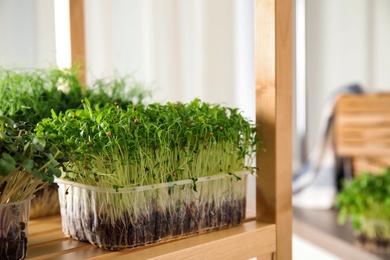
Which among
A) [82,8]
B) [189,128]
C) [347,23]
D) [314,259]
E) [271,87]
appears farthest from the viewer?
[347,23]

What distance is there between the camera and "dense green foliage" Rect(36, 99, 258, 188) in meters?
0.76

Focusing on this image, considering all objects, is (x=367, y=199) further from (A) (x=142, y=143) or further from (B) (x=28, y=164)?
(B) (x=28, y=164)

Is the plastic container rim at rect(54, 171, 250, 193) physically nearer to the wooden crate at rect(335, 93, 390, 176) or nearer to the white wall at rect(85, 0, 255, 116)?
the white wall at rect(85, 0, 255, 116)

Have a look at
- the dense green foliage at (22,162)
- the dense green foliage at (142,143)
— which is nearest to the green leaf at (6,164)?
the dense green foliage at (22,162)

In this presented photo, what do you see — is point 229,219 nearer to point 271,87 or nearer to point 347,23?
point 271,87

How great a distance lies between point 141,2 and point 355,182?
1412mm

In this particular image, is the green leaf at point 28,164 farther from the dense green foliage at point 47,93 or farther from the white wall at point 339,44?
the white wall at point 339,44

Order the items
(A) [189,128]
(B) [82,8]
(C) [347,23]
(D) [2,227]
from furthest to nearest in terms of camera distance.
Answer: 1. (C) [347,23]
2. (B) [82,8]
3. (A) [189,128]
4. (D) [2,227]

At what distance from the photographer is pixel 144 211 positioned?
2.63ft

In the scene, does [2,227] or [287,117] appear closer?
[2,227]

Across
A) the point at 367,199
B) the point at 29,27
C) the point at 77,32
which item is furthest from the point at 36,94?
the point at 367,199

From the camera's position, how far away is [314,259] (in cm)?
253

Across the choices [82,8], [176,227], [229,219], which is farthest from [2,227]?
[82,8]

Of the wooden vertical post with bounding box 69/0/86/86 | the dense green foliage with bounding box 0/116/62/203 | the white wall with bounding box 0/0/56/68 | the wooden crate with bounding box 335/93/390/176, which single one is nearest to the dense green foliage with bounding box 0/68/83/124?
the wooden vertical post with bounding box 69/0/86/86
